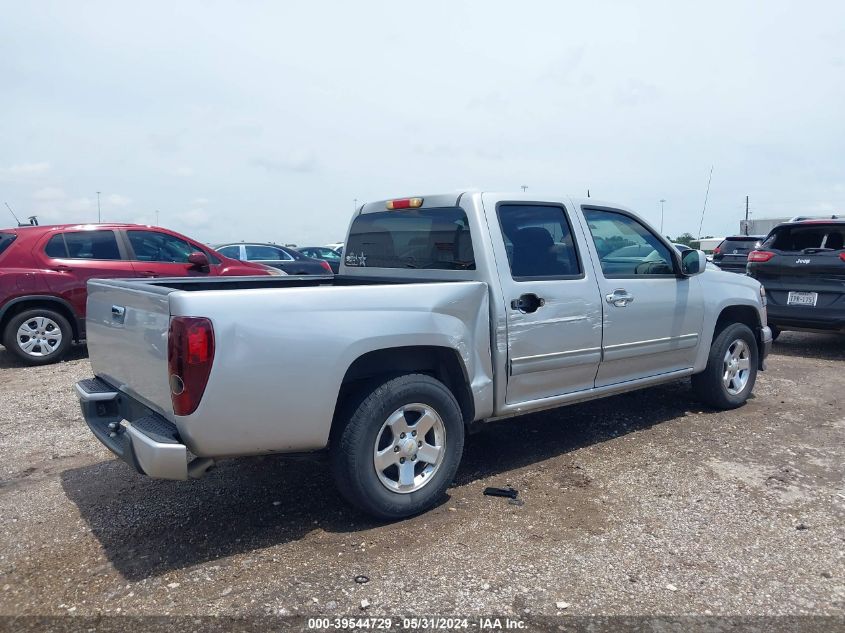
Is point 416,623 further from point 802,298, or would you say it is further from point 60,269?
point 802,298

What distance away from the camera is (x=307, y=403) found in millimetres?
3297

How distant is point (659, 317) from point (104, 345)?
12.4ft

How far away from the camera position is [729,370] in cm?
588

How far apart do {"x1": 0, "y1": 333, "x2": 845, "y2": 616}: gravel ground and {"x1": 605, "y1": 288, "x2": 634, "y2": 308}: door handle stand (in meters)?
1.06

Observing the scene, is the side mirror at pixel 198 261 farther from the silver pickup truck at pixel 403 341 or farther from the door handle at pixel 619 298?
the door handle at pixel 619 298

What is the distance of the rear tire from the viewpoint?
7887mm

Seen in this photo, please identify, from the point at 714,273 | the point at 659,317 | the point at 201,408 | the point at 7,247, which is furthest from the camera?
the point at 7,247

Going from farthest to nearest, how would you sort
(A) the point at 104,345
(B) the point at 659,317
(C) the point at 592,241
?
(B) the point at 659,317 → (C) the point at 592,241 → (A) the point at 104,345

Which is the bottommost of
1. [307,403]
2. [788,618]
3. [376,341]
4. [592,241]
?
[788,618]

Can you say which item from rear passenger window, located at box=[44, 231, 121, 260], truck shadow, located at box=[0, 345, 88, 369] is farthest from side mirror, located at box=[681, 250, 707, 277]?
truck shadow, located at box=[0, 345, 88, 369]

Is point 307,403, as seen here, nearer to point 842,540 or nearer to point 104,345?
point 104,345

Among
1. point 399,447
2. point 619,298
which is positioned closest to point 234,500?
point 399,447

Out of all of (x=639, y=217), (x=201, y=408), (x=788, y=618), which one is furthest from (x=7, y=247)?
(x=788, y=618)

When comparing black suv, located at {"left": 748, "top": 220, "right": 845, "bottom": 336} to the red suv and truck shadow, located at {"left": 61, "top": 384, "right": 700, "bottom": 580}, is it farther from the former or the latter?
the red suv
